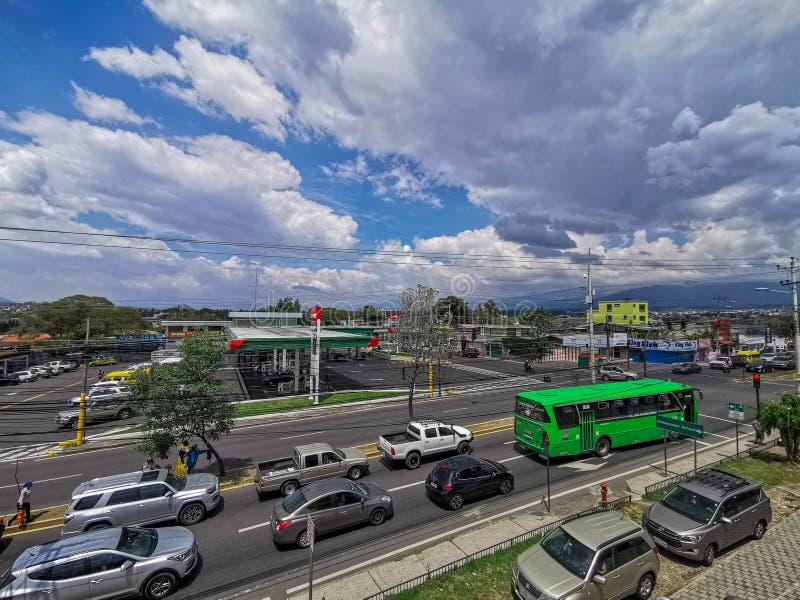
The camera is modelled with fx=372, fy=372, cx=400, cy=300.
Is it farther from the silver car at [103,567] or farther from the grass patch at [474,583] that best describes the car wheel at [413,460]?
the silver car at [103,567]

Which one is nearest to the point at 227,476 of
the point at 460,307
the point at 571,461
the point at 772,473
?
the point at 571,461

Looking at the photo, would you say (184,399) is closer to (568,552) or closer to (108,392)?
(568,552)

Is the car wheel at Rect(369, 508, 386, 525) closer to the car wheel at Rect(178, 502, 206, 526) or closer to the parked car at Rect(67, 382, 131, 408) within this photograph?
the car wheel at Rect(178, 502, 206, 526)

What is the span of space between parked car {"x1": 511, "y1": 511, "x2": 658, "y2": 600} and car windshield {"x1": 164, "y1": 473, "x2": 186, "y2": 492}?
10965 mm

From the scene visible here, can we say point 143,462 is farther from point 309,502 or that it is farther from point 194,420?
point 309,502

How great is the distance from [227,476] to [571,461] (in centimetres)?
1576

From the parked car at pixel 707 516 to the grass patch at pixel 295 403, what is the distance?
25.1 meters

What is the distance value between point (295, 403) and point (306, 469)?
1885 cm

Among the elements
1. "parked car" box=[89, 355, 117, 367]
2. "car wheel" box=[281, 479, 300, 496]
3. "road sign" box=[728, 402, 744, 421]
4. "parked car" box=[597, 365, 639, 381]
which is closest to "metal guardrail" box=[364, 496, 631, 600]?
"car wheel" box=[281, 479, 300, 496]

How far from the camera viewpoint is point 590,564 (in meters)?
7.64

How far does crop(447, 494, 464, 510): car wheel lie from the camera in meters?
12.7

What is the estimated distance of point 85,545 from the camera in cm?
877

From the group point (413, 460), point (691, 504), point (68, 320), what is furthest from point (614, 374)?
point (68, 320)

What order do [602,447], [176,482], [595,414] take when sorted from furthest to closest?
1. [602,447]
2. [595,414]
3. [176,482]
